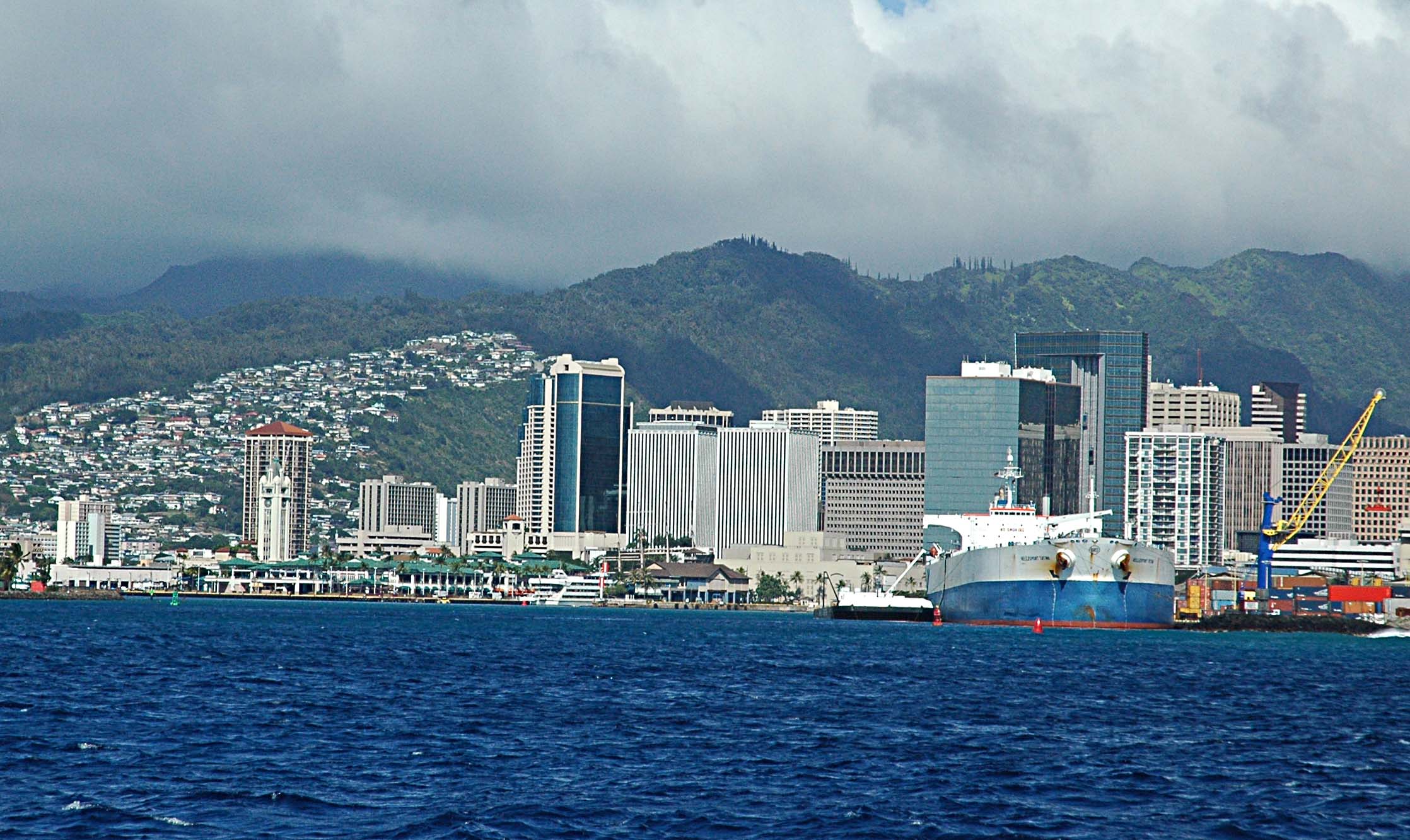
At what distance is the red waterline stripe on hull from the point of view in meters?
183

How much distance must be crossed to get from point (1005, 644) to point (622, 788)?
3626 inches

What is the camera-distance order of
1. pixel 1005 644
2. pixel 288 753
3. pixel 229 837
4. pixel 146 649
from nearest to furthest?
pixel 229 837 < pixel 288 753 < pixel 146 649 < pixel 1005 644

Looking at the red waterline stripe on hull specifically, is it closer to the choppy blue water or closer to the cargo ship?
the cargo ship

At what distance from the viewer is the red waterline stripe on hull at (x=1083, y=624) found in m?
183

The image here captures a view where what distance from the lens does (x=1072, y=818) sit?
5038cm

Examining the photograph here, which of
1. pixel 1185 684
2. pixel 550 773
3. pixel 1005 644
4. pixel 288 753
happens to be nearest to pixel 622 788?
pixel 550 773

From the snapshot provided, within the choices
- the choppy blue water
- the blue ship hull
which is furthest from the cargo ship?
the choppy blue water

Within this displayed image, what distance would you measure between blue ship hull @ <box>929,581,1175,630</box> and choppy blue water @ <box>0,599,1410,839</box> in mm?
63316

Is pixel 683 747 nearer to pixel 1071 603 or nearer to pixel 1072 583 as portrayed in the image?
pixel 1072 583

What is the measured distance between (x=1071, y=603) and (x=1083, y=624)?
217 centimetres

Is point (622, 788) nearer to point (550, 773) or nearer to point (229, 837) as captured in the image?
point (550, 773)

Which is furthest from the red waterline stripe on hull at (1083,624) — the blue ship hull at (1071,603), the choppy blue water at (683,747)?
the choppy blue water at (683,747)

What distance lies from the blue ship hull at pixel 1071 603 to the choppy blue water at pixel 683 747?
6332cm

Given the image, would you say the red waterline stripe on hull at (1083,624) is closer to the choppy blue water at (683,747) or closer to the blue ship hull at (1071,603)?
the blue ship hull at (1071,603)
